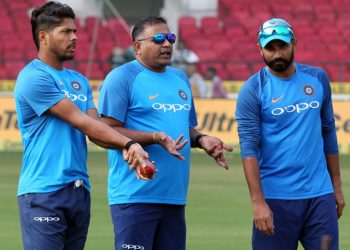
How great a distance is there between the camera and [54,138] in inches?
267

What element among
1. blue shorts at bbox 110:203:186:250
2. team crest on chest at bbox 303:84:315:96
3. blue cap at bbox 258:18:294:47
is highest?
blue cap at bbox 258:18:294:47

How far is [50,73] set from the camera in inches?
270

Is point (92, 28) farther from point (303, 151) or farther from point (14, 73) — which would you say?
point (303, 151)

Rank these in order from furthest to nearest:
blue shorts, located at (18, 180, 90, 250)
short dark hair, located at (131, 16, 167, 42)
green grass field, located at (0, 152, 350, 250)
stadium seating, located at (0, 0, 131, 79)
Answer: stadium seating, located at (0, 0, 131, 79) < green grass field, located at (0, 152, 350, 250) < short dark hair, located at (131, 16, 167, 42) < blue shorts, located at (18, 180, 90, 250)

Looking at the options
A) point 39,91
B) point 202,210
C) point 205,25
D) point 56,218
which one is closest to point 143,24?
point 39,91

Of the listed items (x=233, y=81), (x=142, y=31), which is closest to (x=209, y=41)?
(x=233, y=81)

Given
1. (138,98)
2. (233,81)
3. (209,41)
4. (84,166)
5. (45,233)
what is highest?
(209,41)

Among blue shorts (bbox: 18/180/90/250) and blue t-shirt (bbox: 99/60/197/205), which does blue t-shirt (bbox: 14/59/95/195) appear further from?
blue t-shirt (bbox: 99/60/197/205)

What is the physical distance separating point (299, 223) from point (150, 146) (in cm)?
111

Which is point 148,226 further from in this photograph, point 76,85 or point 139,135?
point 76,85

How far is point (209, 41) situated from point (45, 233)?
942 inches

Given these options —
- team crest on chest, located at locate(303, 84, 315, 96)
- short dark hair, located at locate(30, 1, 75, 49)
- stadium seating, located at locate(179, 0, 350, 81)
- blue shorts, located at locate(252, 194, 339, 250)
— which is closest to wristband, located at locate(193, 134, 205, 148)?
blue shorts, located at locate(252, 194, 339, 250)

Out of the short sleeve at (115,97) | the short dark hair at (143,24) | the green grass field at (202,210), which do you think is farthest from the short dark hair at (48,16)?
the green grass field at (202,210)

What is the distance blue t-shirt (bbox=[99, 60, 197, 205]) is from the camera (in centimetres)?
734
